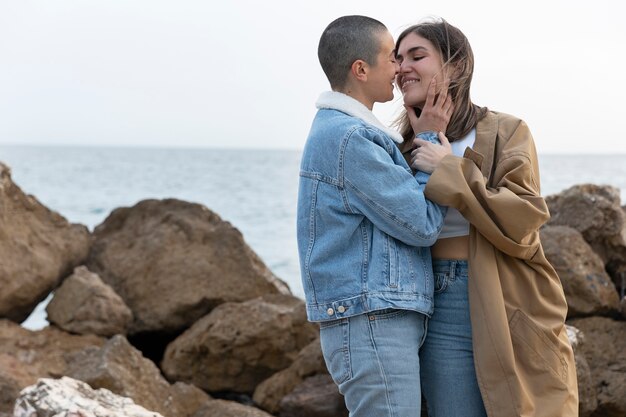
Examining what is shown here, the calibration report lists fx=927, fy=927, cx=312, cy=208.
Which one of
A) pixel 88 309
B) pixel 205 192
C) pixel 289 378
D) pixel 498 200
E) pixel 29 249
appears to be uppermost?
pixel 498 200

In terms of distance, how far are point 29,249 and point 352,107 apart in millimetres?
3876

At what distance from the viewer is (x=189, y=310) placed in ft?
20.9

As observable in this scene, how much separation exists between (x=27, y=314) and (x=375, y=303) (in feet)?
13.4

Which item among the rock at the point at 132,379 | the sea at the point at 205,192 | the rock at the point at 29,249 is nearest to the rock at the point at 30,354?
the rock at the point at 132,379

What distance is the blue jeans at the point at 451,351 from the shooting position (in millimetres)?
3090

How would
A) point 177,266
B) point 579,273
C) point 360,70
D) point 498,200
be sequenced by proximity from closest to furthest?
point 498,200, point 360,70, point 579,273, point 177,266

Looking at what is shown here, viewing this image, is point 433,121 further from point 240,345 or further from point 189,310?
point 189,310

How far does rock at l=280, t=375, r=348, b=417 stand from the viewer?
511cm

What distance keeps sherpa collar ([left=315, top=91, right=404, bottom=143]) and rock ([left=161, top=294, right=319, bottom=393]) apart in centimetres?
285

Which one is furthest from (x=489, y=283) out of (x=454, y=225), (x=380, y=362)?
(x=380, y=362)

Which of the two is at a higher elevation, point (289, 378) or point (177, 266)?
point (177, 266)

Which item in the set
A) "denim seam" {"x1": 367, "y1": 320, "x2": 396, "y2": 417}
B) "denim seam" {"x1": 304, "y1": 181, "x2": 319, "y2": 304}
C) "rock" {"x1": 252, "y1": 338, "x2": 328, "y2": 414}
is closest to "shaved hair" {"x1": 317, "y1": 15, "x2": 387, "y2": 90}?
"denim seam" {"x1": 304, "y1": 181, "x2": 319, "y2": 304}

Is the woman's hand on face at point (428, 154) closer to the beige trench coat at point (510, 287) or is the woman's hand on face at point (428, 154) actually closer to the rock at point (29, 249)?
the beige trench coat at point (510, 287)

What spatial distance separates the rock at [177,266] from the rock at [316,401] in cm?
125
